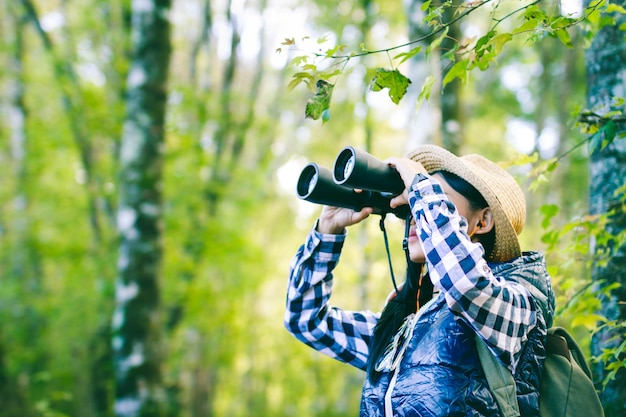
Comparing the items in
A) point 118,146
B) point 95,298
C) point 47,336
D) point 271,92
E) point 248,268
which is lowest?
point 47,336

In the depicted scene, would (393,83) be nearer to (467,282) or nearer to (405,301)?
(467,282)

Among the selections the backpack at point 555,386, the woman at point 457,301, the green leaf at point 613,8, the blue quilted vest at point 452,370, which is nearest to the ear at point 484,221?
the woman at point 457,301

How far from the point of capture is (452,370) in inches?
57.1

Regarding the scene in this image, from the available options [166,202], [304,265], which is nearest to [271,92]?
[166,202]

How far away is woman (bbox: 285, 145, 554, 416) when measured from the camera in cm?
139

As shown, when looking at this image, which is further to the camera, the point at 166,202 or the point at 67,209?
the point at 67,209

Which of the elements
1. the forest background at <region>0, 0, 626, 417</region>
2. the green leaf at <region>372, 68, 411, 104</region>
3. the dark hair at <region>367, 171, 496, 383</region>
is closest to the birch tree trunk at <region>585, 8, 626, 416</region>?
the forest background at <region>0, 0, 626, 417</region>

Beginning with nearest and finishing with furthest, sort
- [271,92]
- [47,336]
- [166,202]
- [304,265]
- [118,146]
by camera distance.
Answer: [304,265] < [166,202] < [118,146] < [47,336] < [271,92]

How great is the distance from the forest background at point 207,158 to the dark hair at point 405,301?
31 centimetres

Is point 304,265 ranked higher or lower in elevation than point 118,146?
lower

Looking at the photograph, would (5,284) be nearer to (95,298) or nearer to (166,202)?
(95,298)

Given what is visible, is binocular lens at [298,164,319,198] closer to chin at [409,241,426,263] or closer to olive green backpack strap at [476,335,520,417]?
chin at [409,241,426,263]

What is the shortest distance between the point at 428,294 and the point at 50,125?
7.03 metres

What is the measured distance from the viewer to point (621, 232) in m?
1.89
